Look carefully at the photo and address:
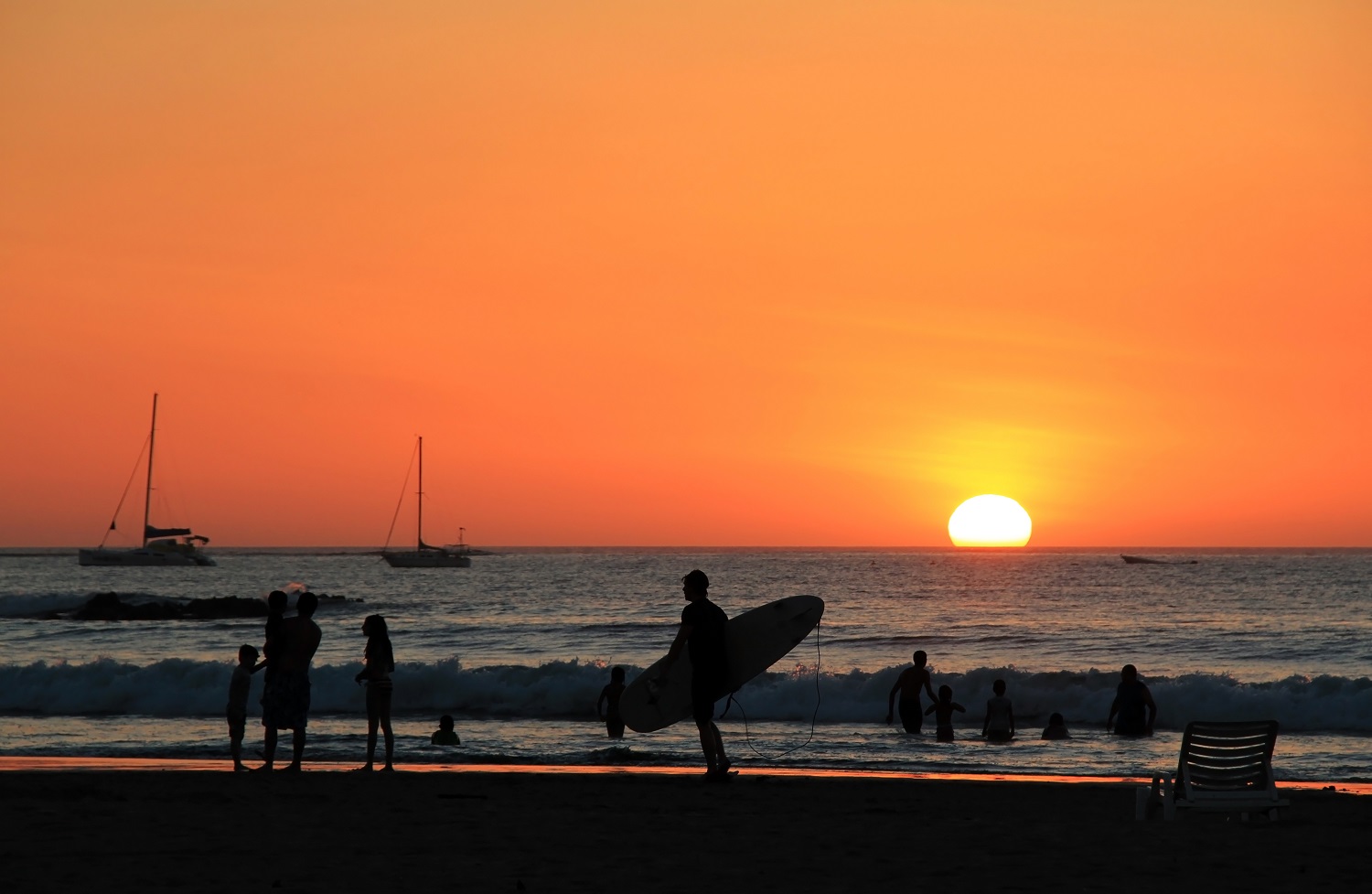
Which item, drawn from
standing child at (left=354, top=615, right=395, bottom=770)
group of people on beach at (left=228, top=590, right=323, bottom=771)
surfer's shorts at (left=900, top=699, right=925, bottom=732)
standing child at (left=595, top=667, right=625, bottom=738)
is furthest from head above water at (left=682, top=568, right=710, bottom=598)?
surfer's shorts at (left=900, top=699, right=925, bottom=732)

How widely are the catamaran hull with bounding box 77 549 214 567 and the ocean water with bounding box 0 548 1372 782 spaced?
3691 centimetres

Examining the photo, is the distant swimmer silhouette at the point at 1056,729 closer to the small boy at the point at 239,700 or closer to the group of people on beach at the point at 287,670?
the group of people on beach at the point at 287,670

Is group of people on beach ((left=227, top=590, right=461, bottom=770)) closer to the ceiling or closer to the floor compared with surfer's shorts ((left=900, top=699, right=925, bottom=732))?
closer to the ceiling

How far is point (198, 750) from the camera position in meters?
16.4

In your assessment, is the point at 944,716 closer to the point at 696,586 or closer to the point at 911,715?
the point at 911,715

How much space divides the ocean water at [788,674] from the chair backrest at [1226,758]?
5503 millimetres

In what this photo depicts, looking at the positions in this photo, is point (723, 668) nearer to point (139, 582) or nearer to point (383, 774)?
point (383, 774)

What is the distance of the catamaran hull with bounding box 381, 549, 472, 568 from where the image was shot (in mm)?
117625

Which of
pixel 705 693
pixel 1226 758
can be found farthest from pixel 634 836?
pixel 1226 758

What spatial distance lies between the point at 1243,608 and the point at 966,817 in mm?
55750

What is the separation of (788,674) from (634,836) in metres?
16.8

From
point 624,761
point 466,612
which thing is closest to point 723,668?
point 624,761

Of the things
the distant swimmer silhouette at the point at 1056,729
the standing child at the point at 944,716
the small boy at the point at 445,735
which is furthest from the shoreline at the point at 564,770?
the distant swimmer silhouette at the point at 1056,729

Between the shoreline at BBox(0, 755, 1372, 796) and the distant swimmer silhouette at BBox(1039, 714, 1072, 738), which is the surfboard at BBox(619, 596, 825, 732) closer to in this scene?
the shoreline at BBox(0, 755, 1372, 796)
